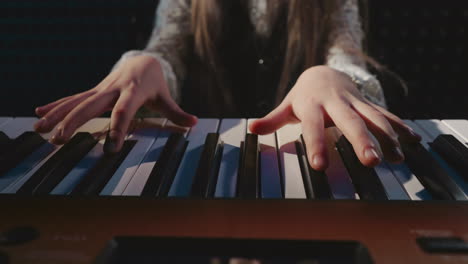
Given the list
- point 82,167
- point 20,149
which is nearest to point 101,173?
point 82,167

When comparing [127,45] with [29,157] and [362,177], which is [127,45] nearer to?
[29,157]

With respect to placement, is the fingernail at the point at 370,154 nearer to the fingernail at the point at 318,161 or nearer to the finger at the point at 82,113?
the fingernail at the point at 318,161

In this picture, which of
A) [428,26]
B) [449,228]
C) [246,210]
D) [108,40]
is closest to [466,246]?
[449,228]

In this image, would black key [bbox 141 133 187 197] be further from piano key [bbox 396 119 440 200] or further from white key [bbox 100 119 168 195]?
piano key [bbox 396 119 440 200]

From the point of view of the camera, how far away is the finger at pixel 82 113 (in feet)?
1.90

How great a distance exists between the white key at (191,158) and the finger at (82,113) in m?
0.15

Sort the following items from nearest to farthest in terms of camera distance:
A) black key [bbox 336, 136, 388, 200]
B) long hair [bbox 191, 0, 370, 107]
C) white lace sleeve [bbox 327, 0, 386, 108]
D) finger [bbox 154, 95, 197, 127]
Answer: black key [bbox 336, 136, 388, 200] < finger [bbox 154, 95, 197, 127] < white lace sleeve [bbox 327, 0, 386, 108] < long hair [bbox 191, 0, 370, 107]

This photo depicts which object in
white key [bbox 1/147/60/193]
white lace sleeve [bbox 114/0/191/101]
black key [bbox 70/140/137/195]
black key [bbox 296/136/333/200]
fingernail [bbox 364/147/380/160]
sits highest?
white lace sleeve [bbox 114/0/191/101]

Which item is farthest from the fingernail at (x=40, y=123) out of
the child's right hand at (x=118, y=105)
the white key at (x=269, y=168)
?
the white key at (x=269, y=168)

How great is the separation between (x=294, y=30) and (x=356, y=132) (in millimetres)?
722

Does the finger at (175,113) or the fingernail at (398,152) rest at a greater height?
the fingernail at (398,152)

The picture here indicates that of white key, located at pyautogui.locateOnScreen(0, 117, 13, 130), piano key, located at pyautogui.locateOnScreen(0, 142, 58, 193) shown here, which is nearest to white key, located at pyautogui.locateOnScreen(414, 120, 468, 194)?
piano key, located at pyautogui.locateOnScreen(0, 142, 58, 193)

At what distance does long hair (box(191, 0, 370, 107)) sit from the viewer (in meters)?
1.14

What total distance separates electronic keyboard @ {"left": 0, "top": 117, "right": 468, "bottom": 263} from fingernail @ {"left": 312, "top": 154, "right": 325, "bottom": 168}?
Answer: 0.05ft
